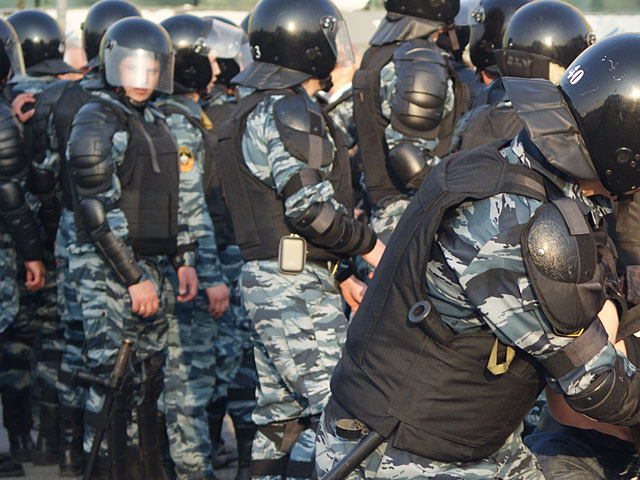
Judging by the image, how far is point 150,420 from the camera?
16.9ft

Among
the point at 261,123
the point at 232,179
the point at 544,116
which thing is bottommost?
the point at 232,179

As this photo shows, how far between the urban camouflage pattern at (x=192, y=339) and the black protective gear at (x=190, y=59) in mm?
557

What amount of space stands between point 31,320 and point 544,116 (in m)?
4.65

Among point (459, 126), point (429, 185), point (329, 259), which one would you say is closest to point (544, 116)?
point (429, 185)

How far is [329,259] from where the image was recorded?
4.12 meters

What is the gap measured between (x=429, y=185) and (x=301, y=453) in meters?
1.78

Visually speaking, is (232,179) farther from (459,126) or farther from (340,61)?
(459,126)

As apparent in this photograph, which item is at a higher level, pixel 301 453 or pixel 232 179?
pixel 232 179

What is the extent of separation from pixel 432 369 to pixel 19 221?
3841 millimetres

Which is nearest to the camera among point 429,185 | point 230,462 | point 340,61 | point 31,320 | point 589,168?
point 589,168

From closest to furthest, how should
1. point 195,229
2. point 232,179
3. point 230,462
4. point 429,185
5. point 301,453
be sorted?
point 429,185 → point 301,453 → point 232,179 → point 195,229 → point 230,462

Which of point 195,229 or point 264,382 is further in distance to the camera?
point 195,229

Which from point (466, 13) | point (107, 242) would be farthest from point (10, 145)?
point (466, 13)

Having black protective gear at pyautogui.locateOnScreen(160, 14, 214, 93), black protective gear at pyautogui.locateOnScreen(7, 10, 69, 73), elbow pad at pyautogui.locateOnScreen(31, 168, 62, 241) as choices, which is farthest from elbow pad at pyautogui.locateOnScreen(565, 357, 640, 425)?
black protective gear at pyautogui.locateOnScreen(7, 10, 69, 73)
